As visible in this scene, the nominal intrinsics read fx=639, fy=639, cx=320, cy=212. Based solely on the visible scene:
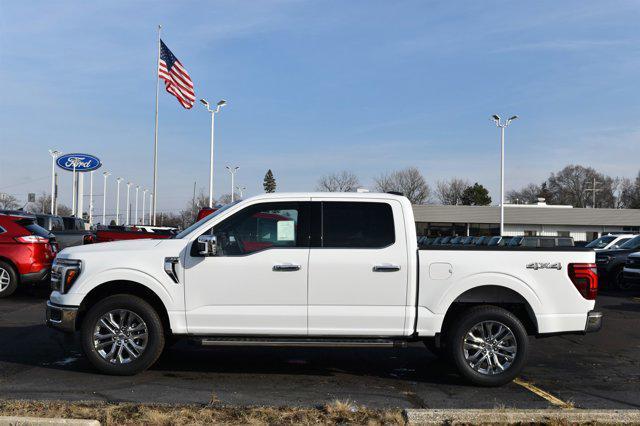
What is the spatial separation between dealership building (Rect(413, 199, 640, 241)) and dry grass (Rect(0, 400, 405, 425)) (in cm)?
6250

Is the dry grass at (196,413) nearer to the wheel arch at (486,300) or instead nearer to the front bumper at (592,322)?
the wheel arch at (486,300)

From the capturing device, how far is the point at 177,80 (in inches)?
1224

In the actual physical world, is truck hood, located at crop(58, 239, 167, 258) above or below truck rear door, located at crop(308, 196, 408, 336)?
above

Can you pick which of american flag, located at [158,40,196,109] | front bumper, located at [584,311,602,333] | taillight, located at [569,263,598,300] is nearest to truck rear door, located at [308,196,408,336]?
taillight, located at [569,263,598,300]

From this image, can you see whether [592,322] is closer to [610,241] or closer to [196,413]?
[196,413]

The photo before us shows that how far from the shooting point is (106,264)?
6.88m

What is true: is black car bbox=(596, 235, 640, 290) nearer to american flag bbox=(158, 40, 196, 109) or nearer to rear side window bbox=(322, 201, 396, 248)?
rear side window bbox=(322, 201, 396, 248)

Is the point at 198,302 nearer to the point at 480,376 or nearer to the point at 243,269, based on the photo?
the point at 243,269

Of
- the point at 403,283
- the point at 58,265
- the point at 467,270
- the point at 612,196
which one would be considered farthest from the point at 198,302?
the point at 612,196

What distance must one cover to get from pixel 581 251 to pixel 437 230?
65.9 m

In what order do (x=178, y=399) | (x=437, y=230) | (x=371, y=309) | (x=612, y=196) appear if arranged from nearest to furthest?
(x=178, y=399) → (x=371, y=309) → (x=437, y=230) → (x=612, y=196)

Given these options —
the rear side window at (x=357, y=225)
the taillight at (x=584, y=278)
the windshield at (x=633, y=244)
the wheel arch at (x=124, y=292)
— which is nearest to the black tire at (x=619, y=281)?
the windshield at (x=633, y=244)

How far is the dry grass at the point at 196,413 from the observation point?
535cm

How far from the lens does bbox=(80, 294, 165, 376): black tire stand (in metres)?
6.84
